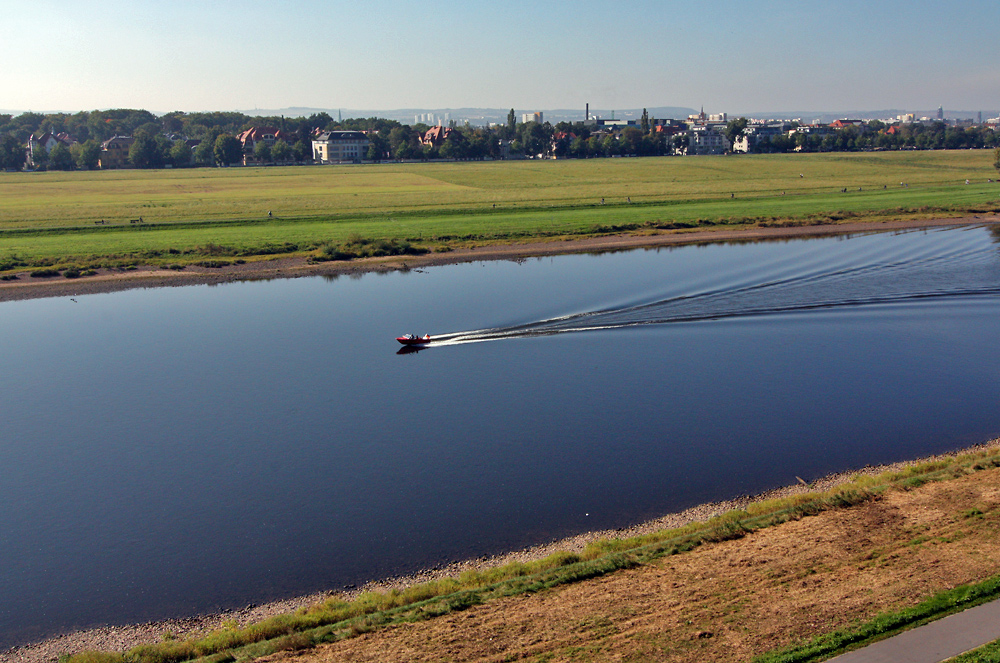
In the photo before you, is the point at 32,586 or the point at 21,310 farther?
the point at 21,310

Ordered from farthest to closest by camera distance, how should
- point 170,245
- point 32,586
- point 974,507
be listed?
point 170,245
point 974,507
point 32,586

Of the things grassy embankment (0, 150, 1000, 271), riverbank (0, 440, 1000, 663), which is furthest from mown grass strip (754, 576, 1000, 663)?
grassy embankment (0, 150, 1000, 271)

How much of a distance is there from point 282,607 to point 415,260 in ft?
173

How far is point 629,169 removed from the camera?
6900 inches

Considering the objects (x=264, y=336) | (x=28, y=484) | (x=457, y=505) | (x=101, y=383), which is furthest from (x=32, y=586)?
(x=264, y=336)

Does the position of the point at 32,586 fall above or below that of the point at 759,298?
below

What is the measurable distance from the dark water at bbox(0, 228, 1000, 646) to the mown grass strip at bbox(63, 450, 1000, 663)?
1.94 m

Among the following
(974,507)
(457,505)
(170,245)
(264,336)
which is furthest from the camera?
(170,245)

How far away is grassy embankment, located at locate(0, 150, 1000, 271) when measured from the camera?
7769 cm

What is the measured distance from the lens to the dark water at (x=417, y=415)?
23609mm

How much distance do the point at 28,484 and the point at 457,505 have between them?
637 inches

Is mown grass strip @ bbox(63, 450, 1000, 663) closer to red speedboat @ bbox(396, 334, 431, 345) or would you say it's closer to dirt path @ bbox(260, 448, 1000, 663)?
dirt path @ bbox(260, 448, 1000, 663)

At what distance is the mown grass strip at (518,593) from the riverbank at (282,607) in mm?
615

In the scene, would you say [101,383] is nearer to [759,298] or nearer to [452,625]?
[452,625]
